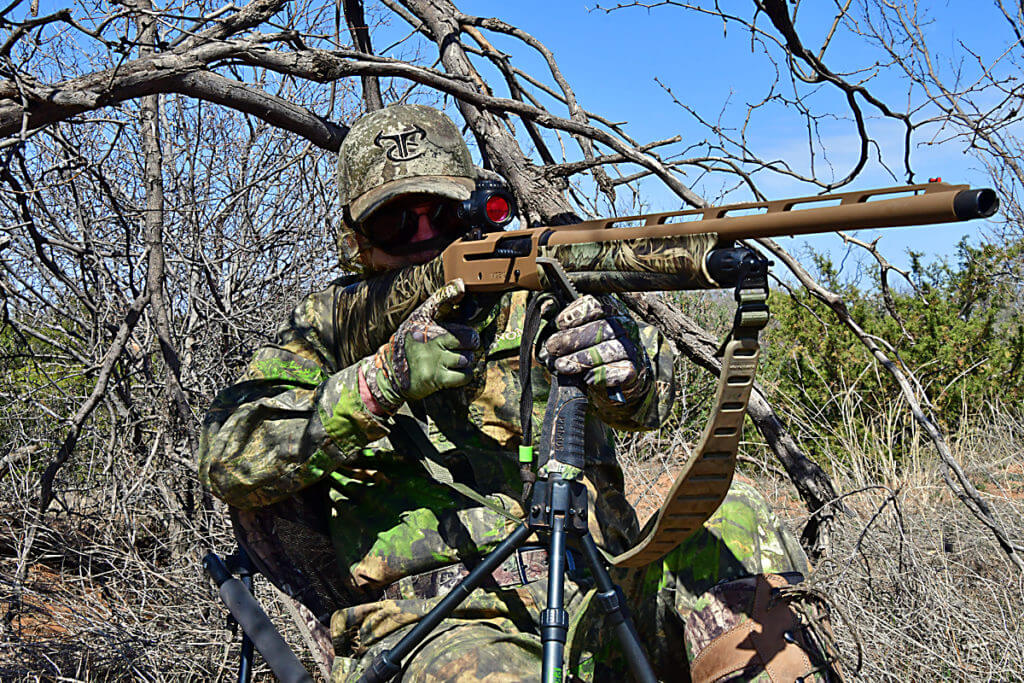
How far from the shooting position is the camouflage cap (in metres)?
2.80

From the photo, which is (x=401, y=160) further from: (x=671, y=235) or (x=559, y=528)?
(x=559, y=528)

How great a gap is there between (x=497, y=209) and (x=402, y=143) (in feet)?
1.85

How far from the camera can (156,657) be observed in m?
3.67

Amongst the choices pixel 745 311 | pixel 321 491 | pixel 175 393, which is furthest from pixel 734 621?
pixel 175 393

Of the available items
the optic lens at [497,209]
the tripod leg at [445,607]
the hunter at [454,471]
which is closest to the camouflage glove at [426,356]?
the hunter at [454,471]

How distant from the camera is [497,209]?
2574mm

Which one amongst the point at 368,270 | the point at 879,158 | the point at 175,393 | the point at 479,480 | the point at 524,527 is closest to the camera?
the point at 524,527

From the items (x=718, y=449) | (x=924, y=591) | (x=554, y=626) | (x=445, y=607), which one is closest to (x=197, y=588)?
(x=445, y=607)

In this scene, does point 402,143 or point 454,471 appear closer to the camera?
point 454,471

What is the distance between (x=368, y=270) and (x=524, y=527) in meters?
1.19

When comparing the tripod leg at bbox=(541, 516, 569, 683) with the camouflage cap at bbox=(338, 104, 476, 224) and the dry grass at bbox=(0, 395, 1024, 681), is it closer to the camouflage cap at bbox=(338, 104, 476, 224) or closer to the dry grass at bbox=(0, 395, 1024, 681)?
the camouflage cap at bbox=(338, 104, 476, 224)

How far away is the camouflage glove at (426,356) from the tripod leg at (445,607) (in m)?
0.47

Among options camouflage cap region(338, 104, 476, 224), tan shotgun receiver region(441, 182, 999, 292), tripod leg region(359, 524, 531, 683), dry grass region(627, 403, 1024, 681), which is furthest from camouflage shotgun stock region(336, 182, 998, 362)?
dry grass region(627, 403, 1024, 681)

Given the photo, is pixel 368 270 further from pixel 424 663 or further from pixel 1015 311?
Result: pixel 1015 311
